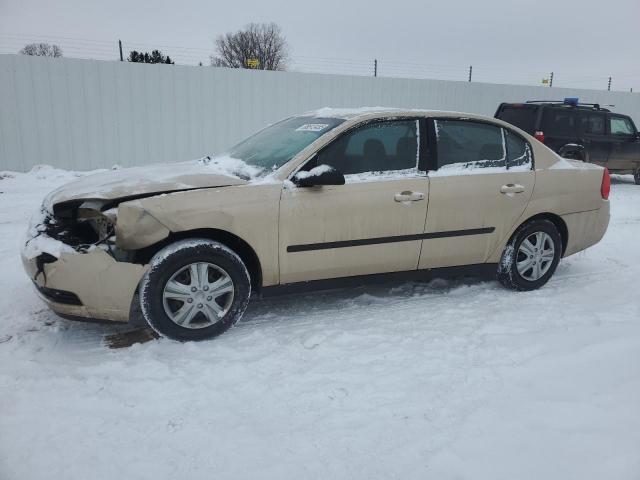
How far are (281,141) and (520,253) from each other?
2333 mm

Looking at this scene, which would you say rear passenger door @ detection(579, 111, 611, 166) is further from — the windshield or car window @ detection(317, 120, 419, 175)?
the windshield

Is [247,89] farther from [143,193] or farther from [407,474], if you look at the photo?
[407,474]

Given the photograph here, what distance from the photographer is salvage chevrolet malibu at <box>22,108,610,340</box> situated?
10.6 ft

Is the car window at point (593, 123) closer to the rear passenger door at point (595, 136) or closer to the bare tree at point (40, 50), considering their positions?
the rear passenger door at point (595, 136)

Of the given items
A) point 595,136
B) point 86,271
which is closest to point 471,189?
point 86,271

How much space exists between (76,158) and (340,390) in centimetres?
944

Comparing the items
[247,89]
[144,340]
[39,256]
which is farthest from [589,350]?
[247,89]

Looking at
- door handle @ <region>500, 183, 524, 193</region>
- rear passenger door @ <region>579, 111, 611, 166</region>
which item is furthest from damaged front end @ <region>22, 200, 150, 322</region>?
rear passenger door @ <region>579, 111, 611, 166</region>

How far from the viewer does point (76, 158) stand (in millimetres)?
10445

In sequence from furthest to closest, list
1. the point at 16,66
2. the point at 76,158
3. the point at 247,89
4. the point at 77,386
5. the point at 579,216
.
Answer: the point at 247,89 → the point at 76,158 → the point at 16,66 → the point at 579,216 → the point at 77,386

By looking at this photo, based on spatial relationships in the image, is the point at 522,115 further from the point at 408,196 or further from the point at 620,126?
the point at 408,196

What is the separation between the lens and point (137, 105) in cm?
1076

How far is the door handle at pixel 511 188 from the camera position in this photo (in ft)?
14.1

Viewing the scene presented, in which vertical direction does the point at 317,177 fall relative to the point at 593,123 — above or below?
below
